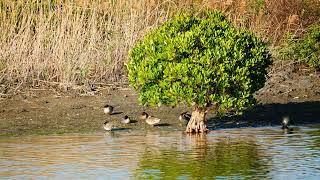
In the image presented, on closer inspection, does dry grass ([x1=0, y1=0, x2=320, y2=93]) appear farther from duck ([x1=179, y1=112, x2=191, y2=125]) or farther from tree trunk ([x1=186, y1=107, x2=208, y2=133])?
tree trunk ([x1=186, y1=107, x2=208, y2=133])

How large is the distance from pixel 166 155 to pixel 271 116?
497cm

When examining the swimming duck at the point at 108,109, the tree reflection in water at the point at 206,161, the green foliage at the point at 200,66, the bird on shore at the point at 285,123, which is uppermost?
the green foliage at the point at 200,66

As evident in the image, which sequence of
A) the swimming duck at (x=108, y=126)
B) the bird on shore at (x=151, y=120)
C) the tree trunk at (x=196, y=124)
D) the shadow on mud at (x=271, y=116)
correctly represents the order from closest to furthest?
1. the tree trunk at (x=196, y=124)
2. the swimming duck at (x=108, y=126)
3. the bird on shore at (x=151, y=120)
4. the shadow on mud at (x=271, y=116)

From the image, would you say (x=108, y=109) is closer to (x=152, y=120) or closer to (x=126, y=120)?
(x=126, y=120)

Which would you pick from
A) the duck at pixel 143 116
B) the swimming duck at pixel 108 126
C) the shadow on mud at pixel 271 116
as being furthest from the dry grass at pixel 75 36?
the shadow on mud at pixel 271 116

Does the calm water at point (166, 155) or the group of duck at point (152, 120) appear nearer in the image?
the calm water at point (166, 155)

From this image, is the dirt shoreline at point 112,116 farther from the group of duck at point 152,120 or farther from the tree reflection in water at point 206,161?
the tree reflection in water at point 206,161

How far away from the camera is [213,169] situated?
12.3 m

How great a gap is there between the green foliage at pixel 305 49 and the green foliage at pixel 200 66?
20.4 ft

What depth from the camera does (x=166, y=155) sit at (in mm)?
13578

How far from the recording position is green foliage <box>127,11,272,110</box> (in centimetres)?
1499

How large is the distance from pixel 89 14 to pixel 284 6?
5234 millimetres

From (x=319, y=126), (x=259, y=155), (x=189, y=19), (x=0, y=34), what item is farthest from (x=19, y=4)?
(x=259, y=155)

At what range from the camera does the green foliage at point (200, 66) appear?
15.0 metres
